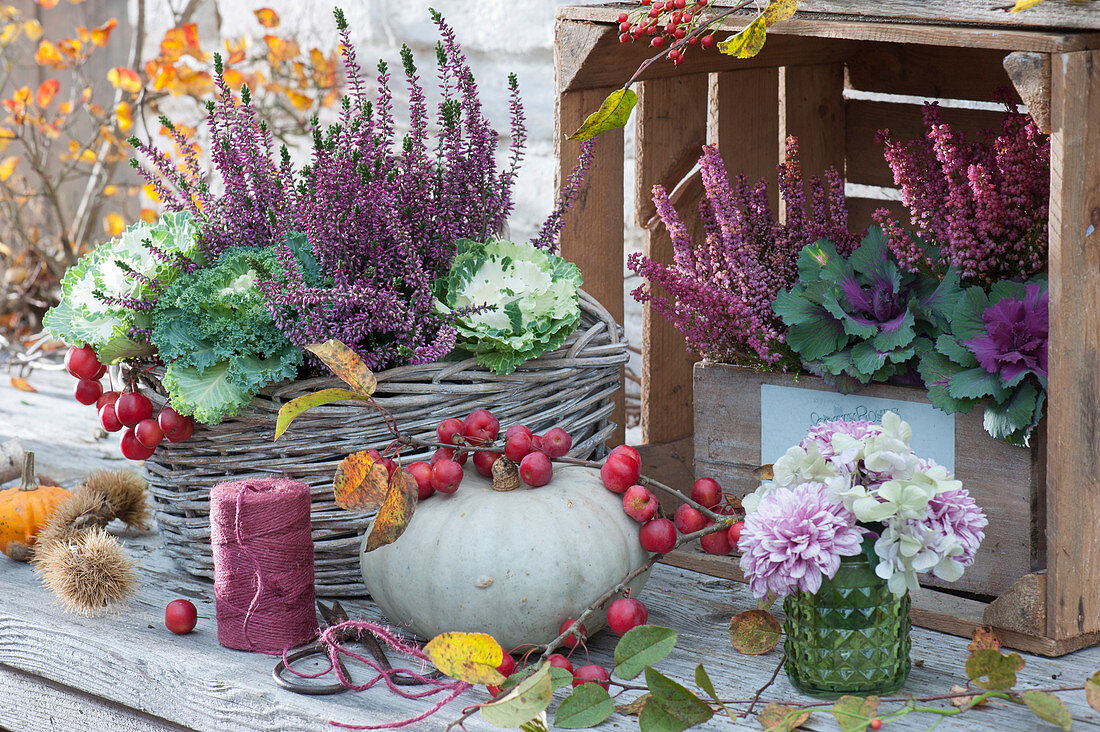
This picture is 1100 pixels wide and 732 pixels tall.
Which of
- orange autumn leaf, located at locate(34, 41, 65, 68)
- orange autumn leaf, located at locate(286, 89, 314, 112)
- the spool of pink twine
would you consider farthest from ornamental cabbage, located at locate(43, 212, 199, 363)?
orange autumn leaf, located at locate(34, 41, 65, 68)

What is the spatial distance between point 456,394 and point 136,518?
543 millimetres

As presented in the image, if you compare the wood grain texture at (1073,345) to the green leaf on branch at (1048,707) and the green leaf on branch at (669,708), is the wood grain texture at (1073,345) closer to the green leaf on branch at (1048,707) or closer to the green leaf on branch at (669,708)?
the green leaf on branch at (1048,707)

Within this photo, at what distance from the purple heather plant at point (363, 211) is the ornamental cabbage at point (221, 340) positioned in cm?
3

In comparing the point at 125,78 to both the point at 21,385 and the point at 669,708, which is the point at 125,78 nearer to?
the point at 21,385

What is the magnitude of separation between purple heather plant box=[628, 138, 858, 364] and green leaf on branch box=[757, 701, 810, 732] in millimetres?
396

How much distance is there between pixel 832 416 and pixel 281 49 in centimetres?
155

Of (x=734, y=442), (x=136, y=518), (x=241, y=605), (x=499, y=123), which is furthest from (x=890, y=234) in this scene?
(x=499, y=123)

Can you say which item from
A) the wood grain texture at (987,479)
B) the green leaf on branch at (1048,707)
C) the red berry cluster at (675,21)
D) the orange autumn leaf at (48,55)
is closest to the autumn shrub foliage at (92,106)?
the orange autumn leaf at (48,55)

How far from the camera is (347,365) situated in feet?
3.06

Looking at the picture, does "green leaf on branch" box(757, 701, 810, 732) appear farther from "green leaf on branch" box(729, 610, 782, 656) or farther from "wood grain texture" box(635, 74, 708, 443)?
"wood grain texture" box(635, 74, 708, 443)

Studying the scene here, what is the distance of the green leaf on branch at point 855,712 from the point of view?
2.67 feet

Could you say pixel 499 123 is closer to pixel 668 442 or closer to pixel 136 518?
pixel 668 442

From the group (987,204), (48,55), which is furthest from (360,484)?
(48,55)

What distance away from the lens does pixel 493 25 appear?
6.69 feet
